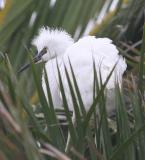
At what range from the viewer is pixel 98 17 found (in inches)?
81.4

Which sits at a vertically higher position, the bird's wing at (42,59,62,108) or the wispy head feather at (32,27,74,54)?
the wispy head feather at (32,27,74,54)

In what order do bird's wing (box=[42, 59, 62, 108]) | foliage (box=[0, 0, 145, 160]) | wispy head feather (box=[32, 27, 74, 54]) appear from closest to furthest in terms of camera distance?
foliage (box=[0, 0, 145, 160]) < bird's wing (box=[42, 59, 62, 108]) < wispy head feather (box=[32, 27, 74, 54])

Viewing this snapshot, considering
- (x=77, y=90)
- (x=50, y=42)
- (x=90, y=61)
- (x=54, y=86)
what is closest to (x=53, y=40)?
(x=50, y=42)

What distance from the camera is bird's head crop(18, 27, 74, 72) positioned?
224 centimetres

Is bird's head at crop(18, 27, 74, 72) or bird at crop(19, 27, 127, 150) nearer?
bird at crop(19, 27, 127, 150)

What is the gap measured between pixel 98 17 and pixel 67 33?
13 cm

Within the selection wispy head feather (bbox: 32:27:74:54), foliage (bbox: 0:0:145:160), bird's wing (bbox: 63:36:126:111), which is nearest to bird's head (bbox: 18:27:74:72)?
wispy head feather (bbox: 32:27:74:54)

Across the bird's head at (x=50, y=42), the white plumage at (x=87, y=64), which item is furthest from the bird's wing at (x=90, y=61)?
the bird's head at (x=50, y=42)

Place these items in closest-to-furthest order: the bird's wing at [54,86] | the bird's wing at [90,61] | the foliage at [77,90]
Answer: the foliage at [77,90] → the bird's wing at [90,61] → the bird's wing at [54,86]

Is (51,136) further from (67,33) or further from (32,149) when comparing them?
(67,33)

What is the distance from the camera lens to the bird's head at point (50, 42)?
88.3 inches

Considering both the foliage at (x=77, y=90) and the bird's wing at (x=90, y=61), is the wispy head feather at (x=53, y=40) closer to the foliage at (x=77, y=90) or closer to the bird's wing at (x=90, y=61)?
the foliage at (x=77, y=90)

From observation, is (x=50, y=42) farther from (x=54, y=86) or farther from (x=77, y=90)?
(x=77, y=90)

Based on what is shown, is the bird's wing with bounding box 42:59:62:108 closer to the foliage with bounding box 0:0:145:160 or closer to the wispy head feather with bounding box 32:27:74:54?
the foliage with bounding box 0:0:145:160
